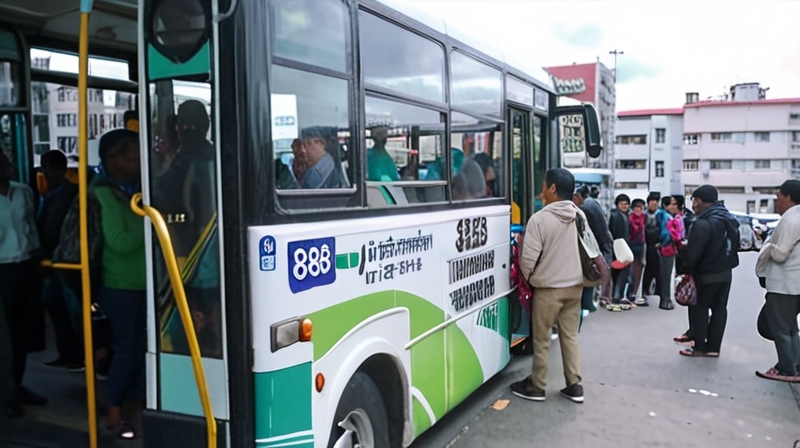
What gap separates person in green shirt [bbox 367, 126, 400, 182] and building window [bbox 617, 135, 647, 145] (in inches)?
2953

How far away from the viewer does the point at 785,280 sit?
20.5ft

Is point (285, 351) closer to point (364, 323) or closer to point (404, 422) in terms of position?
point (364, 323)

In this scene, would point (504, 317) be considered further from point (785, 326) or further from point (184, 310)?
point (184, 310)

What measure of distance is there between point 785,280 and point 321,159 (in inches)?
202

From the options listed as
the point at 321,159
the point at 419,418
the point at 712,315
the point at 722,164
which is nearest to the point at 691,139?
the point at 722,164

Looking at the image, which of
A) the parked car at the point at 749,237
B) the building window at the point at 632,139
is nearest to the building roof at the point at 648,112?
the building window at the point at 632,139

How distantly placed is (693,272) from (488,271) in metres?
3.10

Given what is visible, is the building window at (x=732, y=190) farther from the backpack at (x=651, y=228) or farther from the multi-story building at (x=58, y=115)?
the multi-story building at (x=58, y=115)

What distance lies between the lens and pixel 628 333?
8633 mm

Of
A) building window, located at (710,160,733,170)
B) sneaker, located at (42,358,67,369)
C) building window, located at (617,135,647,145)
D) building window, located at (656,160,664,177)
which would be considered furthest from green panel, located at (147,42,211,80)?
building window, located at (617,135,647,145)

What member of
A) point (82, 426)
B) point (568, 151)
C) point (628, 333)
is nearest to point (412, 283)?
point (82, 426)

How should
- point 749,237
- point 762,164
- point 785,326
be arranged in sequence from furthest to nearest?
point 762,164
point 749,237
point 785,326

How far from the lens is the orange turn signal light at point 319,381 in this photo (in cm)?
298

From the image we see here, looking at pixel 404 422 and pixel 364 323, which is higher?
pixel 364 323
